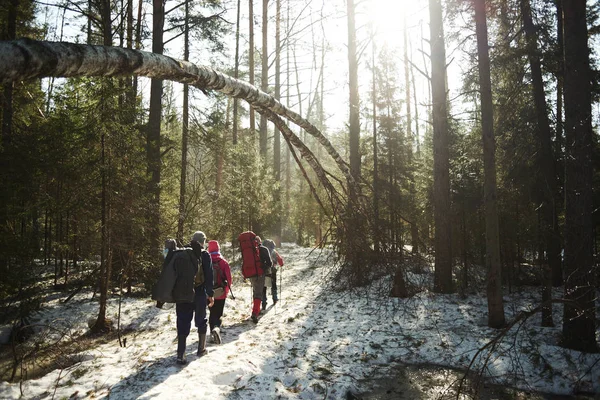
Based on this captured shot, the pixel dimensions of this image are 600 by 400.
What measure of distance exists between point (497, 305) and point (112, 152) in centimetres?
946

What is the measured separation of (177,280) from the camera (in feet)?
18.3

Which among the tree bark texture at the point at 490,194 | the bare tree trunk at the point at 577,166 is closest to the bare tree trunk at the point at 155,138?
the tree bark texture at the point at 490,194

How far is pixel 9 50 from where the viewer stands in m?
1.91

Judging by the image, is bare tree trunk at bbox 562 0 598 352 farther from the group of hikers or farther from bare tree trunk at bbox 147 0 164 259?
bare tree trunk at bbox 147 0 164 259

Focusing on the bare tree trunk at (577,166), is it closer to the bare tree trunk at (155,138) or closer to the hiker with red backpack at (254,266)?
the hiker with red backpack at (254,266)

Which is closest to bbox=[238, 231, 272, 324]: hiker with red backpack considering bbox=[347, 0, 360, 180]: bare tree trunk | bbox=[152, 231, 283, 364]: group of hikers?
bbox=[152, 231, 283, 364]: group of hikers

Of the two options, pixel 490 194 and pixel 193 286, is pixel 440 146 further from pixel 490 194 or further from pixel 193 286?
pixel 193 286

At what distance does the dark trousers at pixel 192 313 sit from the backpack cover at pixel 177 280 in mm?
249

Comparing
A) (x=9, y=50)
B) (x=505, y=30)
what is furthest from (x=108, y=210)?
(x=505, y=30)

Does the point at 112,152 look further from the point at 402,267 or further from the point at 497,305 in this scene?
the point at 497,305

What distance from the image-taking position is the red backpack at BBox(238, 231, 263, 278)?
869 cm

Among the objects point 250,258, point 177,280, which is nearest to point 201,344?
A: point 177,280

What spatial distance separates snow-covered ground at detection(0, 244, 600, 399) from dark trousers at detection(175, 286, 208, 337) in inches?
20.9

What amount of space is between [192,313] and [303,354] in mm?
2229
